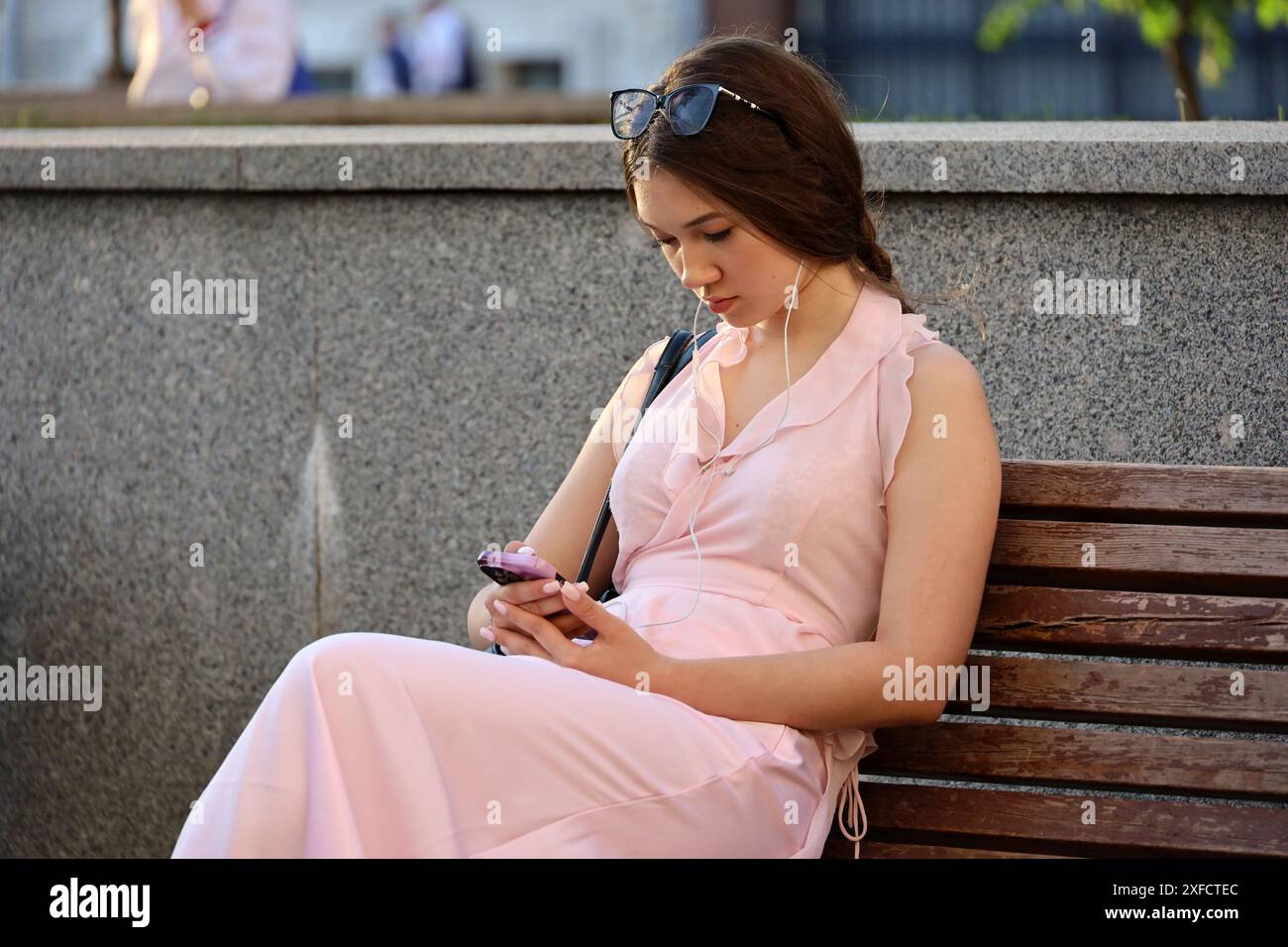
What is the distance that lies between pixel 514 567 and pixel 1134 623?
1117 mm

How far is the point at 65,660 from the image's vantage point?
477 centimetres

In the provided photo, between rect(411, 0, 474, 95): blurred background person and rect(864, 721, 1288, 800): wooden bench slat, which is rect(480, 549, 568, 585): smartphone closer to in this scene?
rect(864, 721, 1288, 800): wooden bench slat

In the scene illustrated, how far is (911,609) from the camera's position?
2.86 meters

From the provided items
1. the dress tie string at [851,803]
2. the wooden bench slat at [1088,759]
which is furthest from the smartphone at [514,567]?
the wooden bench slat at [1088,759]

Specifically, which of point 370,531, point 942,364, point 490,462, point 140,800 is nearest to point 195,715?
point 140,800

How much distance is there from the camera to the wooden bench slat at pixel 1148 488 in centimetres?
304

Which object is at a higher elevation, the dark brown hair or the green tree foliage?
the green tree foliage

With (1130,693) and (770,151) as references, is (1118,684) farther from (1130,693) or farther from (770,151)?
(770,151)

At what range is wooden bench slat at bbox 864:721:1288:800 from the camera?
9.77 ft

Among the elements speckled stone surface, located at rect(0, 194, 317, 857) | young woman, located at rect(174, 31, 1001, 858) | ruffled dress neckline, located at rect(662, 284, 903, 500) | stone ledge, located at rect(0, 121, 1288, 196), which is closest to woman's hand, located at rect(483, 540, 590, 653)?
young woman, located at rect(174, 31, 1001, 858)
